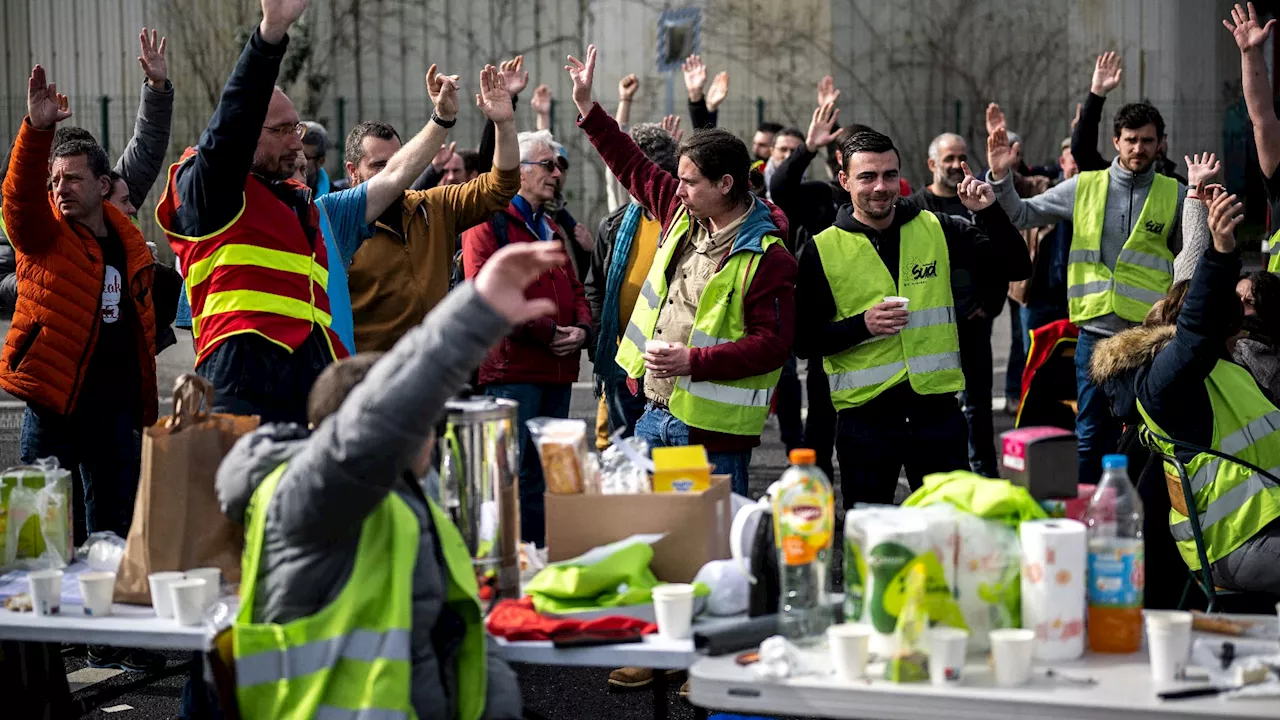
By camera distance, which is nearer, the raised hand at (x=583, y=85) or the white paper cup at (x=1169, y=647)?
the white paper cup at (x=1169, y=647)

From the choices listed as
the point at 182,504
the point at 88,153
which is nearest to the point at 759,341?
the point at 182,504

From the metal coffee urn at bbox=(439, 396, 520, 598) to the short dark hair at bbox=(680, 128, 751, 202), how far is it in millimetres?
1813

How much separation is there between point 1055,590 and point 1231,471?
166cm

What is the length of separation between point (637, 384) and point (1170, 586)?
198 cm

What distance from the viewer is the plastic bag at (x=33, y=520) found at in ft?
13.7

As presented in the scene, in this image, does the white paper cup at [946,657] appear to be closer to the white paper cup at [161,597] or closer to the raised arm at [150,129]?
the white paper cup at [161,597]

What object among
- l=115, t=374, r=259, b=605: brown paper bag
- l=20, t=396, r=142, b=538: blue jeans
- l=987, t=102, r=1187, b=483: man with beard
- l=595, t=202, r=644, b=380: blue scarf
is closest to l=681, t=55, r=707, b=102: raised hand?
l=595, t=202, r=644, b=380: blue scarf

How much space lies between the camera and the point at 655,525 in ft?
12.6

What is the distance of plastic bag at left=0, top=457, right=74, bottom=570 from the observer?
4176 millimetres

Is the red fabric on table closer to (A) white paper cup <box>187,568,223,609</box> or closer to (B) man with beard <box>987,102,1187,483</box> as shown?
(A) white paper cup <box>187,568,223,609</box>

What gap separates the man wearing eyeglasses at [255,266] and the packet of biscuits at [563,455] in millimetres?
1307

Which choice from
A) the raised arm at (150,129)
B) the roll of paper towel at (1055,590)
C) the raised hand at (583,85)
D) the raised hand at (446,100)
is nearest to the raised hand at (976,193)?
the raised hand at (583,85)

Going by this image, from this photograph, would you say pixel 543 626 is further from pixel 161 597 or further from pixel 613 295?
pixel 613 295

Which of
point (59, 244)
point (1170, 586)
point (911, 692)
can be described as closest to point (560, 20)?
point (59, 244)
